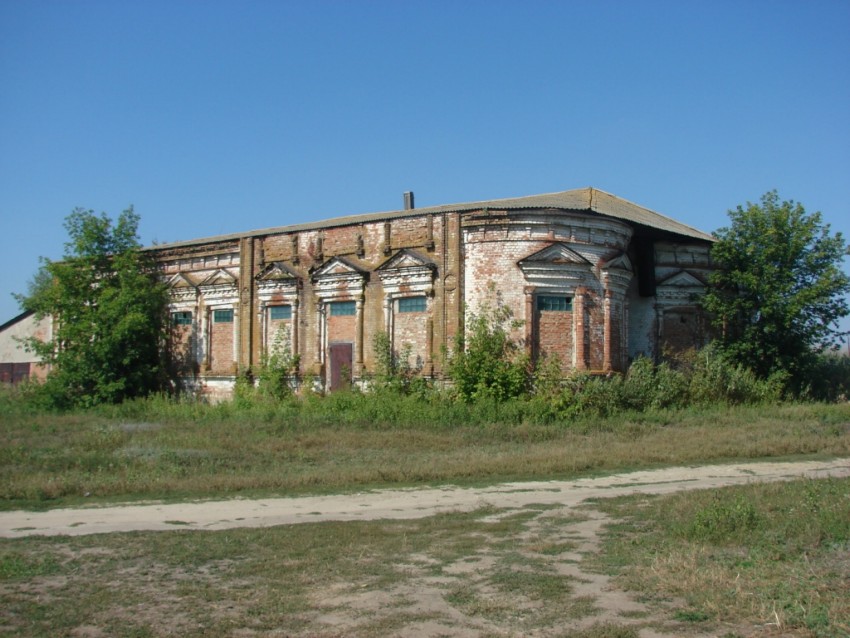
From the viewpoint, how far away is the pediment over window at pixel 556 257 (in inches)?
811

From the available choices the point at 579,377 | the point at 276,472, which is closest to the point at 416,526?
the point at 276,472

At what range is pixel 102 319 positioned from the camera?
25469 mm

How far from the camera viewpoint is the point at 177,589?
281 inches

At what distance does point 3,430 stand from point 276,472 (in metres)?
10.1

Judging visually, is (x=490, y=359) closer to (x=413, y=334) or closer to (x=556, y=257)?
(x=413, y=334)

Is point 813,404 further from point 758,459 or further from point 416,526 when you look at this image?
point 416,526

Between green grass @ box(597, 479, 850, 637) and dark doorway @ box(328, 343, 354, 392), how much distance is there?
13.4m

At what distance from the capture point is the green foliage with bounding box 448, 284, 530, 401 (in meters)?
20.0

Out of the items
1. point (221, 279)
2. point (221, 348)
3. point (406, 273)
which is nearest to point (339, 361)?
point (406, 273)

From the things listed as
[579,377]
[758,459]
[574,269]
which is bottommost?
[758,459]

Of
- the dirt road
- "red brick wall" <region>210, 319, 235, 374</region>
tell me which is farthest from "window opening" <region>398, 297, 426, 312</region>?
the dirt road

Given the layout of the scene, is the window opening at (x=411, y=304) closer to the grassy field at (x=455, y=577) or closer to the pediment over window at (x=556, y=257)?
the pediment over window at (x=556, y=257)

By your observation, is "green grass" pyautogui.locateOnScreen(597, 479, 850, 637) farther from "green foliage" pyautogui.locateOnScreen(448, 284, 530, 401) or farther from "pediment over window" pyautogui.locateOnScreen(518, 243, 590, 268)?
"pediment over window" pyautogui.locateOnScreen(518, 243, 590, 268)

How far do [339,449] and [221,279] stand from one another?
37.8 ft
